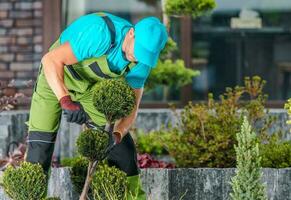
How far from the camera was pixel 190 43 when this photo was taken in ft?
34.3

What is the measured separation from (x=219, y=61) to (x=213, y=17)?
0.49 metres

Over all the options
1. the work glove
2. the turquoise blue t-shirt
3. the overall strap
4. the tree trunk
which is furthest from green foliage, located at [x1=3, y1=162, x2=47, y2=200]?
the overall strap

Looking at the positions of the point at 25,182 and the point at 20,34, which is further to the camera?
the point at 20,34

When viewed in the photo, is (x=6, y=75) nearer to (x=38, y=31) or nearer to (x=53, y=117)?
(x=38, y=31)

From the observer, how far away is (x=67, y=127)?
8.92 m

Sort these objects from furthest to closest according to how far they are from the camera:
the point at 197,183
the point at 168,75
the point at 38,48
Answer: the point at 38,48
the point at 168,75
the point at 197,183

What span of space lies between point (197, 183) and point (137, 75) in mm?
1135

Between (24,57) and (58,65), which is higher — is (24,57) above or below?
below

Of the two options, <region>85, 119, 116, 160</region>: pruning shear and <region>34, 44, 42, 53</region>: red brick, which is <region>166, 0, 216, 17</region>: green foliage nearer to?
<region>34, 44, 42, 53</region>: red brick

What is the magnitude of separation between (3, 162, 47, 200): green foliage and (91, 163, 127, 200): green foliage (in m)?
0.33

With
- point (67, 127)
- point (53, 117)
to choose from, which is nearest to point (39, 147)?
point (53, 117)

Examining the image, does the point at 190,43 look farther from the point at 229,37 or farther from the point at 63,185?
the point at 63,185

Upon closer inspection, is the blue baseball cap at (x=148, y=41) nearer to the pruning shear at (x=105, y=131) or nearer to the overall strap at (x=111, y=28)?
the overall strap at (x=111, y=28)

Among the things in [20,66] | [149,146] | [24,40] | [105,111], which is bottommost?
[149,146]
